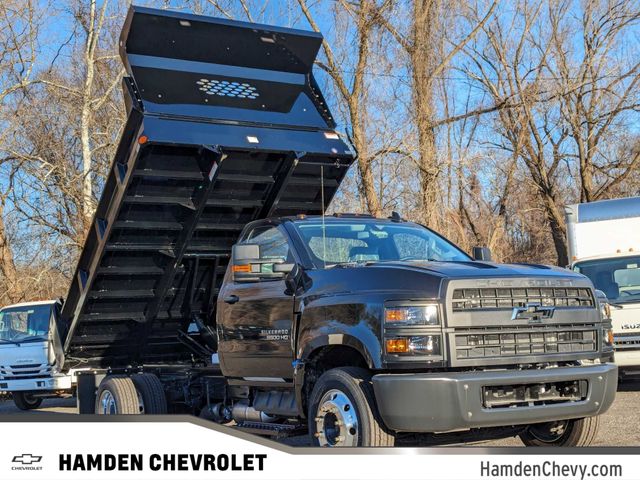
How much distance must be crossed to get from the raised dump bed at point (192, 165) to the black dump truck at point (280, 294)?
0.02 m

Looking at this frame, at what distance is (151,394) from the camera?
9227 mm

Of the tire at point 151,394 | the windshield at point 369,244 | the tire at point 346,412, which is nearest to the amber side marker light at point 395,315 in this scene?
the tire at point 346,412

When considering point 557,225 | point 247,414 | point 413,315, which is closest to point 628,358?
point 247,414

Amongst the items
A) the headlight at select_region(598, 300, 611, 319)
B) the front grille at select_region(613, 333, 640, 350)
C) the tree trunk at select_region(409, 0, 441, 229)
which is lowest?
the front grille at select_region(613, 333, 640, 350)

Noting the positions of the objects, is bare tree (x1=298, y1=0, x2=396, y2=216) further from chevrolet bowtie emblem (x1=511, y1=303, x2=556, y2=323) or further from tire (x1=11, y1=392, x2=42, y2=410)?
chevrolet bowtie emblem (x1=511, y1=303, x2=556, y2=323)

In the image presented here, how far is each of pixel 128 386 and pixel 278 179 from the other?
8.70ft

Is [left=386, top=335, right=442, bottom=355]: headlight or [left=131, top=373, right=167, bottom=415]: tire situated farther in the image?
[left=131, top=373, right=167, bottom=415]: tire

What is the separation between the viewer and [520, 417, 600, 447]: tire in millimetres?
6832

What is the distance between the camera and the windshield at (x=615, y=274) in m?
13.5

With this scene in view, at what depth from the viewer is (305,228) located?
7617 mm

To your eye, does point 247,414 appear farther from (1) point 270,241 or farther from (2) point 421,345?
(2) point 421,345

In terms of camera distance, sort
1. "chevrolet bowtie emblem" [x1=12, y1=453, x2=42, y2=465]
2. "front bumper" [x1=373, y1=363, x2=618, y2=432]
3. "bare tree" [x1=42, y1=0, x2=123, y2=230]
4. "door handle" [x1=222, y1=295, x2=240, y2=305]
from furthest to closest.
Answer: "bare tree" [x1=42, y1=0, x2=123, y2=230], "door handle" [x1=222, y1=295, x2=240, y2=305], "front bumper" [x1=373, y1=363, x2=618, y2=432], "chevrolet bowtie emblem" [x1=12, y1=453, x2=42, y2=465]

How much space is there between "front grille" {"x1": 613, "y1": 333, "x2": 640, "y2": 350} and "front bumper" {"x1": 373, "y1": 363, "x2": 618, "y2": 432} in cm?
708

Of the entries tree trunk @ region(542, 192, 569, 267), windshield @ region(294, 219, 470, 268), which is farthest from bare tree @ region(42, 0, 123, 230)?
windshield @ region(294, 219, 470, 268)
